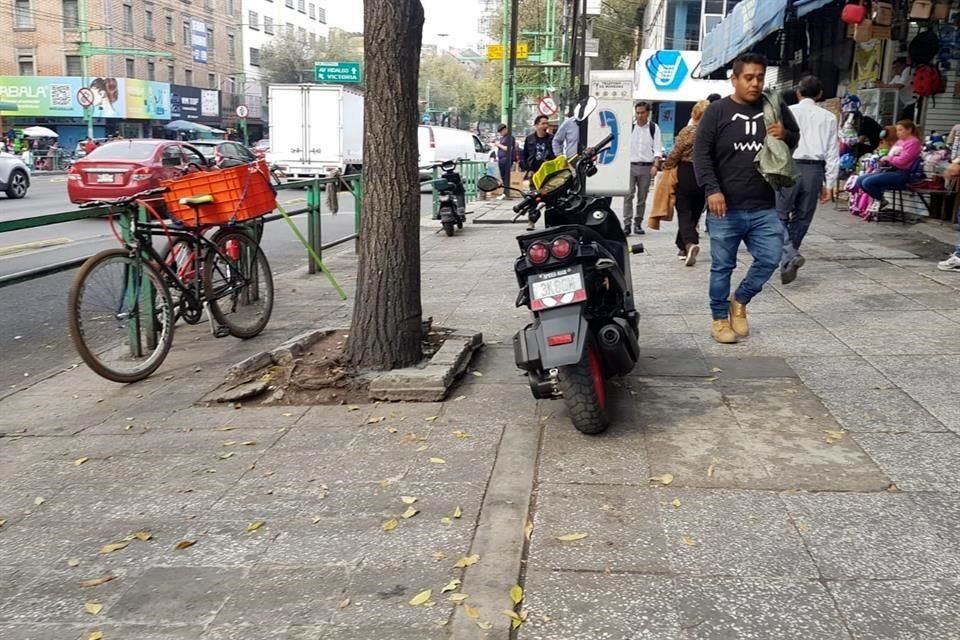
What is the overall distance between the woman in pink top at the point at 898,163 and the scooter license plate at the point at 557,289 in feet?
28.7

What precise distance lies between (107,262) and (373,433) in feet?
7.36

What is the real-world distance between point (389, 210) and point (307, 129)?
83.6 ft

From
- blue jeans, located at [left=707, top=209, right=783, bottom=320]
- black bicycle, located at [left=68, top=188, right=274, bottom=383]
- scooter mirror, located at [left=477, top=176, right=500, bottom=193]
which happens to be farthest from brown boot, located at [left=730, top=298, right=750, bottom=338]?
black bicycle, located at [left=68, top=188, right=274, bottom=383]

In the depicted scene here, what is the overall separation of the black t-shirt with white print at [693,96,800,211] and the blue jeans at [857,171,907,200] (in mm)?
6582

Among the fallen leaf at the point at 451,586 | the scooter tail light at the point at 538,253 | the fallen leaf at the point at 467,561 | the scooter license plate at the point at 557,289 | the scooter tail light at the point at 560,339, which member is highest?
the scooter tail light at the point at 538,253

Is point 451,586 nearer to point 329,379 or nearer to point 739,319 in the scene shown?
point 329,379

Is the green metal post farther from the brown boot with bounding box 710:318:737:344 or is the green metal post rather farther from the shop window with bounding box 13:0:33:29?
the shop window with bounding box 13:0:33:29

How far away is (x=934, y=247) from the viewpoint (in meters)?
10.2

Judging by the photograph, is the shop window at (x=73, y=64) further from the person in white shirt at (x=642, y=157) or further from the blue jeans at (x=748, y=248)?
the blue jeans at (x=748, y=248)

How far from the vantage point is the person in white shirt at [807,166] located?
8086mm

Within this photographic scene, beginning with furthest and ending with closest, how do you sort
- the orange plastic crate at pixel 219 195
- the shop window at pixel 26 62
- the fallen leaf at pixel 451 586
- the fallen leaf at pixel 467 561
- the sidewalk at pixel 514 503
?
1. the shop window at pixel 26 62
2. the orange plastic crate at pixel 219 195
3. the fallen leaf at pixel 467 561
4. the fallen leaf at pixel 451 586
5. the sidewalk at pixel 514 503

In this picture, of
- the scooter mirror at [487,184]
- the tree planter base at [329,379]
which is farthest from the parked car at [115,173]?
the scooter mirror at [487,184]

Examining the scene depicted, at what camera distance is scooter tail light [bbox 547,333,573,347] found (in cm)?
427

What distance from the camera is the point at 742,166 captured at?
5.93m
